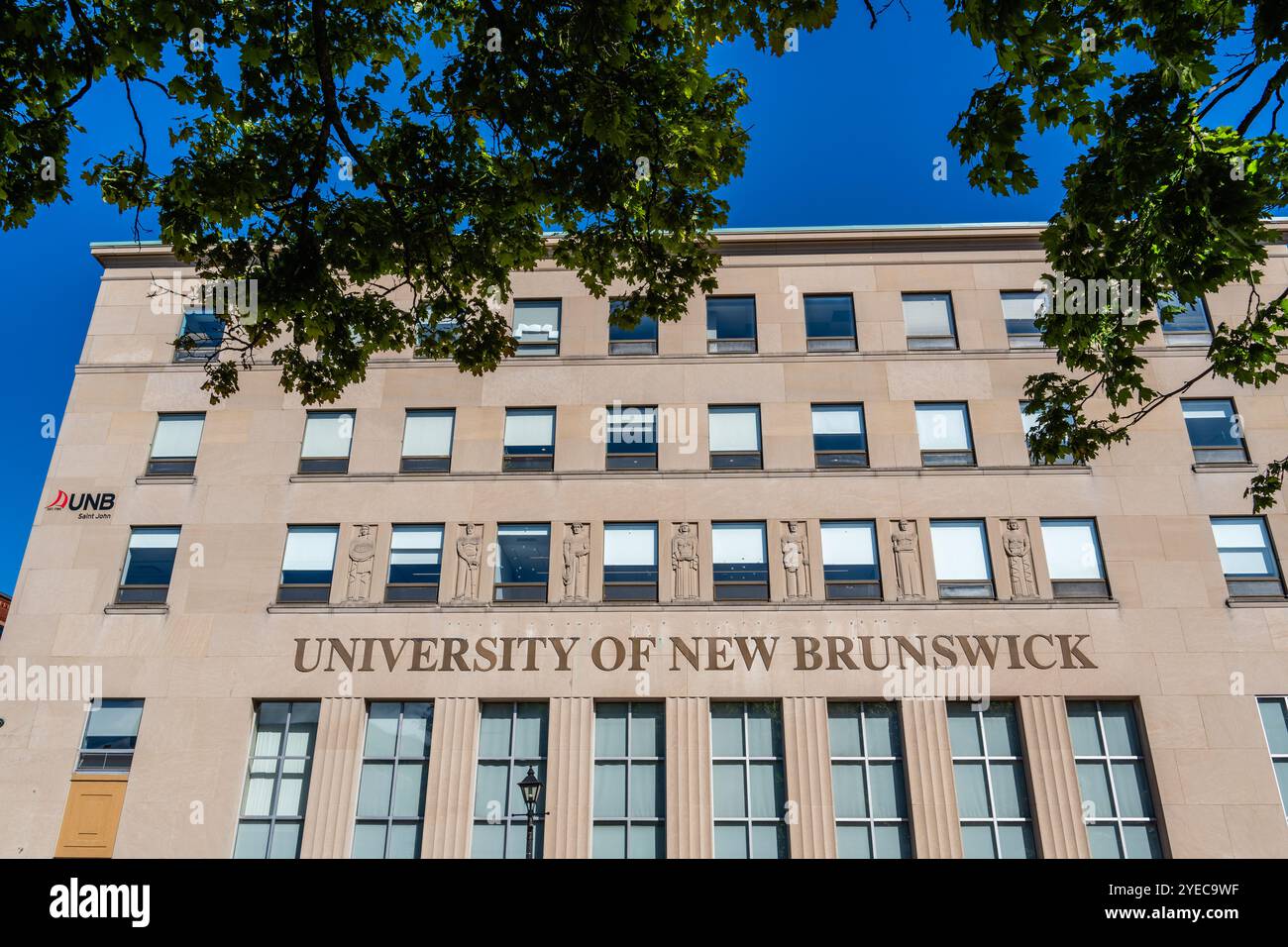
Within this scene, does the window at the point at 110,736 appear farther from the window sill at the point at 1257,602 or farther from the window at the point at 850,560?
the window sill at the point at 1257,602

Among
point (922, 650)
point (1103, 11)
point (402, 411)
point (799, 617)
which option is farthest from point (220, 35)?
point (922, 650)

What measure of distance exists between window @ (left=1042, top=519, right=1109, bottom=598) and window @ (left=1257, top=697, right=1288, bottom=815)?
14.1 ft

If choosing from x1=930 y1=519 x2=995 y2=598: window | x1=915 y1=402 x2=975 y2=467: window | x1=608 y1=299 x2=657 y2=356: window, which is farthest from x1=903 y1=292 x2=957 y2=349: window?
x1=608 y1=299 x2=657 y2=356: window

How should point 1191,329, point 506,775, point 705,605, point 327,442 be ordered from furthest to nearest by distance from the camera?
1. point 1191,329
2. point 327,442
3. point 705,605
4. point 506,775

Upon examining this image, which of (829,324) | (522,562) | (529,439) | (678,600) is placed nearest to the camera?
(678,600)

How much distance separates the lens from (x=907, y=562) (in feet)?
72.7

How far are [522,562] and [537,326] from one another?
24.6ft

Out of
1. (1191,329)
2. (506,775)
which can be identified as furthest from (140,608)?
(1191,329)

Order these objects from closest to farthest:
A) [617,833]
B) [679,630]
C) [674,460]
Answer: [617,833], [679,630], [674,460]

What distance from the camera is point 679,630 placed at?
71.1 feet

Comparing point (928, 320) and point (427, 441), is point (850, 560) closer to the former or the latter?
point (928, 320)
